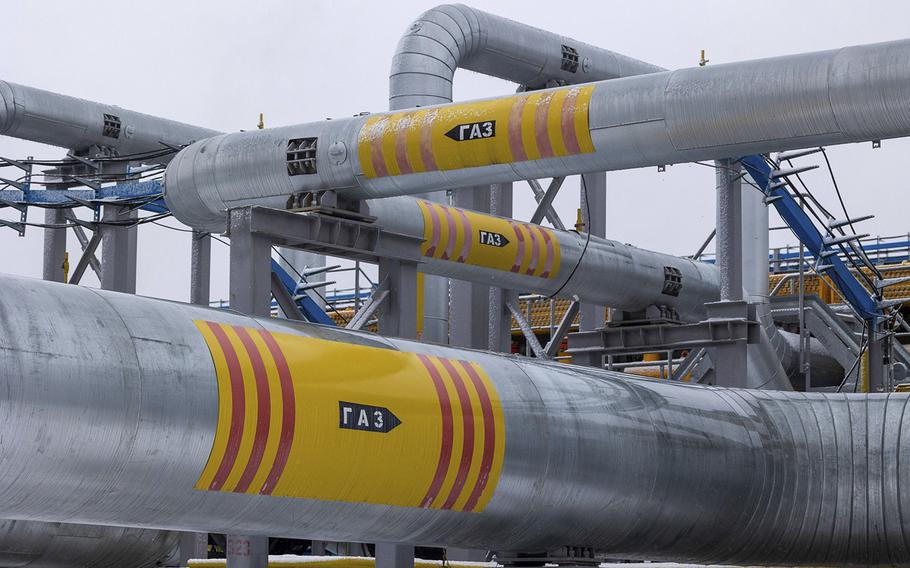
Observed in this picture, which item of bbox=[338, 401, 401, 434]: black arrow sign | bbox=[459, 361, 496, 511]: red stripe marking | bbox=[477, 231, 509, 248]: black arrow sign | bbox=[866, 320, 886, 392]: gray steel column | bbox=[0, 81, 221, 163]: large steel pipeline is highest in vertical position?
bbox=[0, 81, 221, 163]: large steel pipeline

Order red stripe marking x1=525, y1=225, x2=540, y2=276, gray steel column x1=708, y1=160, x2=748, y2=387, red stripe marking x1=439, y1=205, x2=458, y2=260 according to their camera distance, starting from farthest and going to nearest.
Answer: red stripe marking x1=525, y1=225, x2=540, y2=276, gray steel column x1=708, y1=160, x2=748, y2=387, red stripe marking x1=439, y1=205, x2=458, y2=260

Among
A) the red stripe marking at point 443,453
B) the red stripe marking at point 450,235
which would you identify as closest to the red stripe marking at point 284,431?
the red stripe marking at point 443,453

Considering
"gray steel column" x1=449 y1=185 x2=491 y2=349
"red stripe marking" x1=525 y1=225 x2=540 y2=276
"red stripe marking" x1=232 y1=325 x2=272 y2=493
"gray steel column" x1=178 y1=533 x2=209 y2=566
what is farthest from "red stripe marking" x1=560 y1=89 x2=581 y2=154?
"gray steel column" x1=178 y1=533 x2=209 y2=566

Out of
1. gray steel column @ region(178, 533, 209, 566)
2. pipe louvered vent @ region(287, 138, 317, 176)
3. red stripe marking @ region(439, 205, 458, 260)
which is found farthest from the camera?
gray steel column @ region(178, 533, 209, 566)

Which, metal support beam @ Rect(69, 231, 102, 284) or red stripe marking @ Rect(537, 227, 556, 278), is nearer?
red stripe marking @ Rect(537, 227, 556, 278)

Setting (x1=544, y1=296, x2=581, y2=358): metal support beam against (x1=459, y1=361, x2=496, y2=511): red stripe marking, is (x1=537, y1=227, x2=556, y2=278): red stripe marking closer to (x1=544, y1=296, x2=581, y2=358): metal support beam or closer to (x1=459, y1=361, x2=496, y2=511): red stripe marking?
(x1=544, y1=296, x2=581, y2=358): metal support beam

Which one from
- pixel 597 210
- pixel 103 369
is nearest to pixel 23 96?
pixel 597 210

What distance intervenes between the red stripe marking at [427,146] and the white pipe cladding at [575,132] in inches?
0.5

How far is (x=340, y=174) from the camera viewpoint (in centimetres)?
1159

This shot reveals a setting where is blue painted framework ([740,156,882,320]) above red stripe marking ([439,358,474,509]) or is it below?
above

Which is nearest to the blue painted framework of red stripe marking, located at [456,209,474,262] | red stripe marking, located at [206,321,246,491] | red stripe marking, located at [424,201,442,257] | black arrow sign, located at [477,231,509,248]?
black arrow sign, located at [477,231,509,248]

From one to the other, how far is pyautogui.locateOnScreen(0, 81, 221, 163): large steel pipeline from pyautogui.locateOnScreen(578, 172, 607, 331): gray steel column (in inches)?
236

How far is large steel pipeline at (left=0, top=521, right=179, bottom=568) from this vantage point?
1127 cm

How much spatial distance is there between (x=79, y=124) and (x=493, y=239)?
7.11 m
